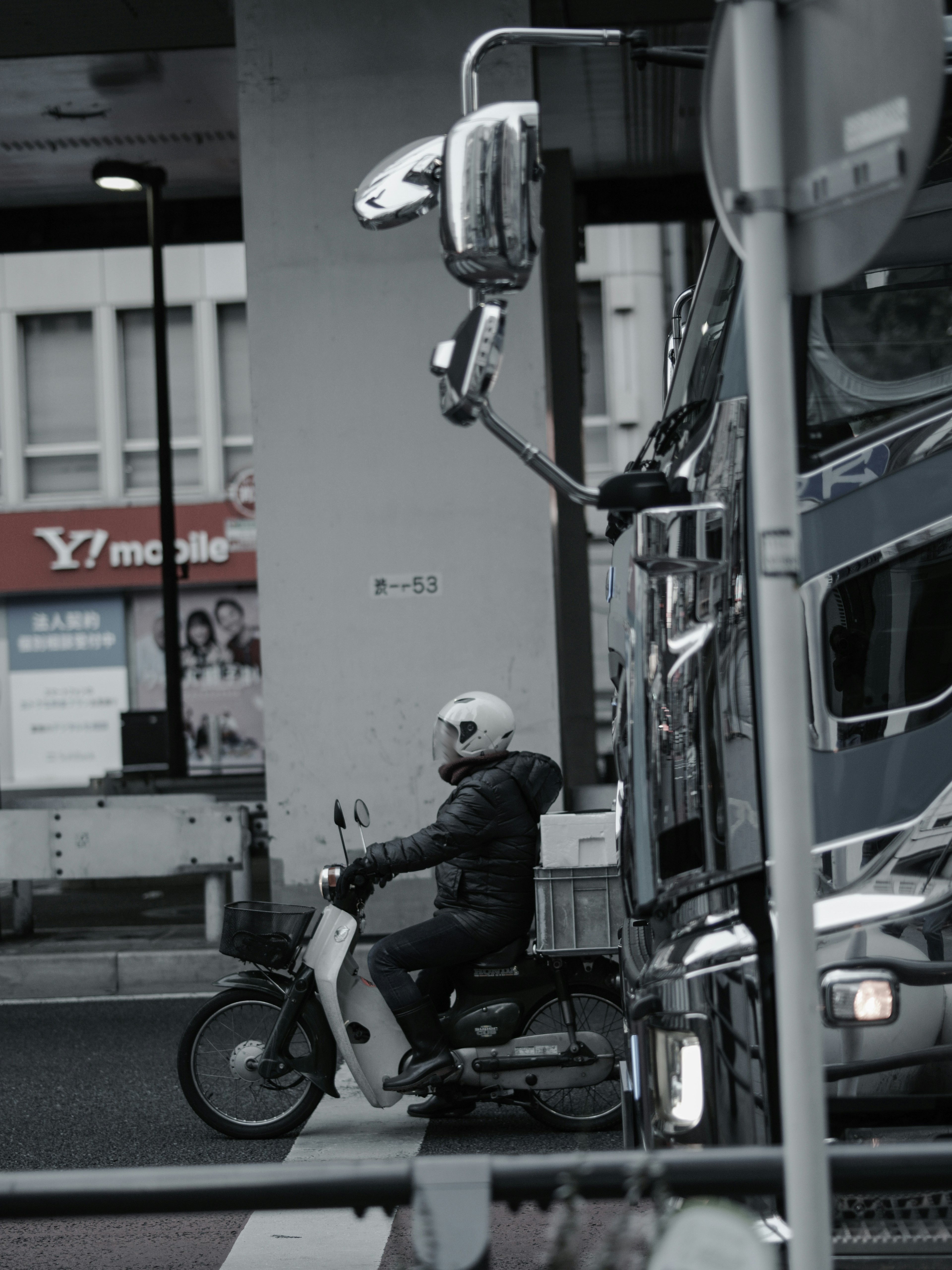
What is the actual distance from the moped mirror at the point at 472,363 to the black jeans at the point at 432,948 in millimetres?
2574

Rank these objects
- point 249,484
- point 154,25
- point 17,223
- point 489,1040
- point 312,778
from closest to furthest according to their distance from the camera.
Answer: point 489,1040 → point 312,778 → point 154,25 → point 17,223 → point 249,484

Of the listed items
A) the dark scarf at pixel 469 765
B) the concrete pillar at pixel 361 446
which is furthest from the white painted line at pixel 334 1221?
the concrete pillar at pixel 361 446

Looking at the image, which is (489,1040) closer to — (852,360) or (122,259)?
(852,360)

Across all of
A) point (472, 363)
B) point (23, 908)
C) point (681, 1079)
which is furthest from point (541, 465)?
point (23, 908)

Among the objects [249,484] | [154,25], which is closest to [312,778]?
[154,25]

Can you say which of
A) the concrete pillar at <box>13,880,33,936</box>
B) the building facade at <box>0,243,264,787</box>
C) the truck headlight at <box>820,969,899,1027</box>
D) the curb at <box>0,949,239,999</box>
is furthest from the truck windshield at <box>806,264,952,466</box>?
the building facade at <box>0,243,264,787</box>

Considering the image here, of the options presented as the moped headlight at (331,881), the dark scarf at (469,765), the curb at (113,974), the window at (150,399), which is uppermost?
the window at (150,399)

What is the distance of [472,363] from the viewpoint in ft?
10.9

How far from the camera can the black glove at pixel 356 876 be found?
5.45 meters

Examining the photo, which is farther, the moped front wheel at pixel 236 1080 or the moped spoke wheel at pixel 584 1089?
the moped front wheel at pixel 236 1080

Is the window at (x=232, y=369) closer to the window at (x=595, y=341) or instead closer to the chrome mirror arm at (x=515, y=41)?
the window at (x=595, y=341)

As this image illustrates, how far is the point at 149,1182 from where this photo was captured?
214cm

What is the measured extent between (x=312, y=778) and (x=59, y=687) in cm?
1785

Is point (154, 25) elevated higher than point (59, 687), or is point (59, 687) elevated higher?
point (154, 25)
